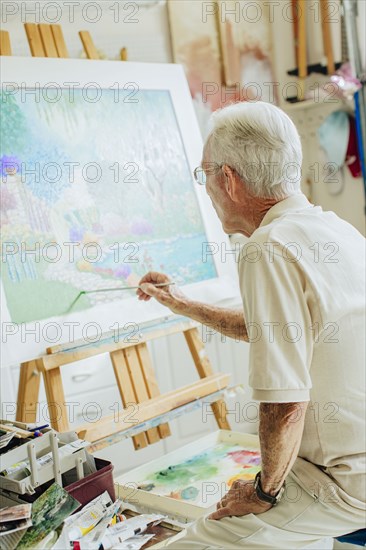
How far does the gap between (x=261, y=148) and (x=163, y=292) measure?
0.69 metres

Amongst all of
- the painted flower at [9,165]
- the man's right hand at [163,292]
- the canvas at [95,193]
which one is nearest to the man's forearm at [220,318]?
the man's right hand at [163,292]

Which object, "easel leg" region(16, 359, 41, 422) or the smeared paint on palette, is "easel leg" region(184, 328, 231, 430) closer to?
the smeared paint on palette

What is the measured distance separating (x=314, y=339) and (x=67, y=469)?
68cm

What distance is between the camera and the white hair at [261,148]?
143cm

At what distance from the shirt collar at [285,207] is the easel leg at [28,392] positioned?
2.90 ft

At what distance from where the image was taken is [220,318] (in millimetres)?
1866

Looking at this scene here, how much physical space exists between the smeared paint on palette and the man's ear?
0.90 m

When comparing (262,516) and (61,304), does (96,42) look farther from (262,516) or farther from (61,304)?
(262,516)

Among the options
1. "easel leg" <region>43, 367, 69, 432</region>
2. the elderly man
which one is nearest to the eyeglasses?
the elderly man

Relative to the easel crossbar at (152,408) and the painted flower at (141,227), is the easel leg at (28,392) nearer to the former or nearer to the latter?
the easel crossbar at (152,408)

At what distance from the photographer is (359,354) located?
1357mm

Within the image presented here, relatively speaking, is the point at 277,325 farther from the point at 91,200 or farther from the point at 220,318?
the point at 91,200

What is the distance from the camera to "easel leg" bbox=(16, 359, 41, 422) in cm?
192

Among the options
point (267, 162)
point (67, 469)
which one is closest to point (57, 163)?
point (267, 162)
